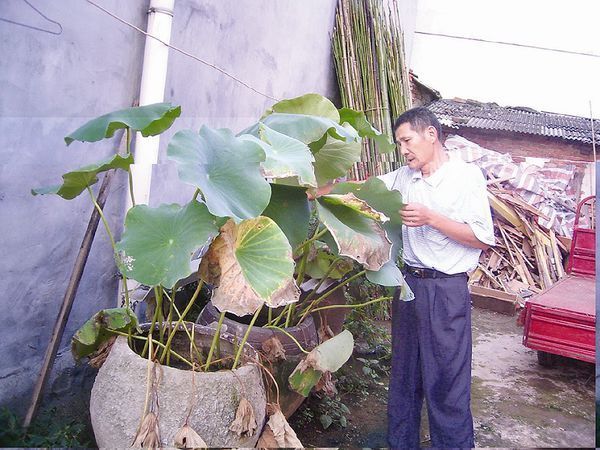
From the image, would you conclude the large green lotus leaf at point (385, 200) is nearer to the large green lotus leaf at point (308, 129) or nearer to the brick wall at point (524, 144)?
the large green lotus leaf at point (308, 129)

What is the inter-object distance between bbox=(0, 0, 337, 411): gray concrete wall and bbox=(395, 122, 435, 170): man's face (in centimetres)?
120

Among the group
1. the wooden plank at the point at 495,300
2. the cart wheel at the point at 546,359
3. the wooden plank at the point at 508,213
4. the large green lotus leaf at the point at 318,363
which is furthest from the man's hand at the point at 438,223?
the wooden plank at the point at 508,213

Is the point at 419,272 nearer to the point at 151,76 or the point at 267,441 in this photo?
the point at 267,441

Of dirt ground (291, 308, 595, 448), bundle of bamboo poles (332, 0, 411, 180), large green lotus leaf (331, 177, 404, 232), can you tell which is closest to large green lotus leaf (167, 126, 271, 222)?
large green lotus leaf (331, 177, 404, 232)

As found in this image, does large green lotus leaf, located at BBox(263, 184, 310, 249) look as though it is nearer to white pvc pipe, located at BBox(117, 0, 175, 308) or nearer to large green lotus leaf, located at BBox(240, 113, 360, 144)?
large green lotus leaf, located at BBox(240, 113, 360, 144)

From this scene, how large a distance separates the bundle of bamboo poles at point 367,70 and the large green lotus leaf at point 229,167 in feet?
12.4

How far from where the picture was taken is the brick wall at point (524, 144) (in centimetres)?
1159

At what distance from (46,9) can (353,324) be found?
295 centimetres

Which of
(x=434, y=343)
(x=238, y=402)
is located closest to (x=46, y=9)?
(x=238, y=402)

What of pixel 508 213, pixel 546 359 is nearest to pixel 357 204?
pixel 546 359

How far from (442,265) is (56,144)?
171 cm

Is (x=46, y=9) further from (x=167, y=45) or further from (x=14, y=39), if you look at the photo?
(x=167, y=45)

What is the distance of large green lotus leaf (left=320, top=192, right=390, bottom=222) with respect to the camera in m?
2.21

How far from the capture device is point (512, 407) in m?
3.87
